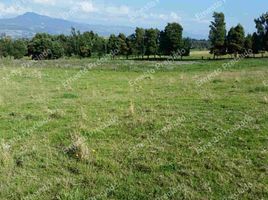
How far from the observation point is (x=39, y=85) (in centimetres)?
2705

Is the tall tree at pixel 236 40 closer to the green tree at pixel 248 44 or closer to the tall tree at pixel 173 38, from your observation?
the green tree at pixel 248 44

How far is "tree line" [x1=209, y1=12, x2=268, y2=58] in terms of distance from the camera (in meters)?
85.1

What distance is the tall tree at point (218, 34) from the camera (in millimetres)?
87062

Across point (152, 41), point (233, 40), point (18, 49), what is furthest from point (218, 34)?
point (18, 49)

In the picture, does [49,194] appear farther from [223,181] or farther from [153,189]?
[223,181]

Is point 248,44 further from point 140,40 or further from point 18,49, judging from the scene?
point 18,49

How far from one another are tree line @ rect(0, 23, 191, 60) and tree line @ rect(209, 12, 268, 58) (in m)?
10.1

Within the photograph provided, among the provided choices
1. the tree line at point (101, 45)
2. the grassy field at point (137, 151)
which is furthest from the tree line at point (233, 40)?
the grassy field at point (137, 151)

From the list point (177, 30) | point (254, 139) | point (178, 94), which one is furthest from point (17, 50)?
point (254, 139)

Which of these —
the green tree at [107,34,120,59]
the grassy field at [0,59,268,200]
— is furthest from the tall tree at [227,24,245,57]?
the grassy field at [0,59,268,200]

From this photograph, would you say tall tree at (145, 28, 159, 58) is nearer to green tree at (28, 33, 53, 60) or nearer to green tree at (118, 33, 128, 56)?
green tree at (118, 33, 128, 56)

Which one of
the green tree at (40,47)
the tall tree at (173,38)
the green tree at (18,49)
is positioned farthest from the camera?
the green tree at (18,49)

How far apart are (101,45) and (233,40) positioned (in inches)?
1913

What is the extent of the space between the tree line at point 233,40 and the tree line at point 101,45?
10136 mm
